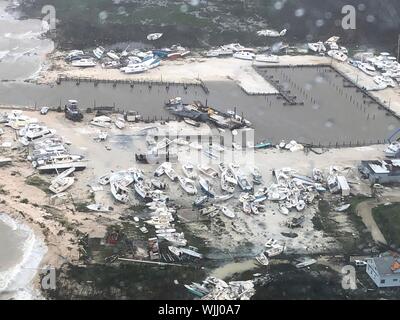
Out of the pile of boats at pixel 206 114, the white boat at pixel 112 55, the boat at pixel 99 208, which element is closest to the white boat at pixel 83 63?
the white boat at pixel 112 55

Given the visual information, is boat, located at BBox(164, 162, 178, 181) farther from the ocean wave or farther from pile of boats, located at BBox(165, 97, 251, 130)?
the ocean wave

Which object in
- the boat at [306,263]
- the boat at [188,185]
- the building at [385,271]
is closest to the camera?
the building at [385,271]

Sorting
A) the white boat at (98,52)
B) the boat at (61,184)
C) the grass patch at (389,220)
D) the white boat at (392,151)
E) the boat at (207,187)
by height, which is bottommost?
the white boat at (392,151)

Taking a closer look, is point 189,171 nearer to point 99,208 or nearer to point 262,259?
point 99,208

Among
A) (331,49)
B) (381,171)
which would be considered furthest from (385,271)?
(331,49)

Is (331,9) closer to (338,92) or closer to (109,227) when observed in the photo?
(338,92)

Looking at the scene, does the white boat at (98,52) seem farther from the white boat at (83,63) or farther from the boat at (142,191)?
the boat at (142,191)

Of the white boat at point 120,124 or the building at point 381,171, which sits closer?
the building at point 381,171
